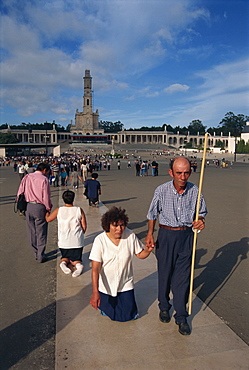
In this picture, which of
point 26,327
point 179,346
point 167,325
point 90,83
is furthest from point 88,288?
point 90,83

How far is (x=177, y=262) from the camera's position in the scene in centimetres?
345

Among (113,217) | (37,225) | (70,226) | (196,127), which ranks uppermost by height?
(196,127)

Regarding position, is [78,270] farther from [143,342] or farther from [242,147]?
[242,147]

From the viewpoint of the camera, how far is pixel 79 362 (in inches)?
112

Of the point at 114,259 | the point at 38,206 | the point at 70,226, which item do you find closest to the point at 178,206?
the point at 114,259

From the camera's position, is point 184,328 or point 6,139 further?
A: point 6,139

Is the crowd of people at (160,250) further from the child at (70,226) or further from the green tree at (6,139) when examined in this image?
the green tree at (6,139)

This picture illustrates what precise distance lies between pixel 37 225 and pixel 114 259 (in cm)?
262

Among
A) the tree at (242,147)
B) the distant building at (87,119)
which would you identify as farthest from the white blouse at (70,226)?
the distant building at (87,119)

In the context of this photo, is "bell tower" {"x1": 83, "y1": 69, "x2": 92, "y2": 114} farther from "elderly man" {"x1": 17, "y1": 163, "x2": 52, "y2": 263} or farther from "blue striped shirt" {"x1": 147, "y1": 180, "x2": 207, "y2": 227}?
"blue striped shirt" {"x1": 147, "y1": 180, "x2": 207, "y2": 227}

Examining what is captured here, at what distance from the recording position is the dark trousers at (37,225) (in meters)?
5.44

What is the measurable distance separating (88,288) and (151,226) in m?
1.65

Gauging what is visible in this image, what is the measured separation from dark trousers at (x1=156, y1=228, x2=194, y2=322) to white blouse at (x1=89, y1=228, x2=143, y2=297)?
291mm

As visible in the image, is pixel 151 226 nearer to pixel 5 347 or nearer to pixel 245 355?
pixel 245 355
